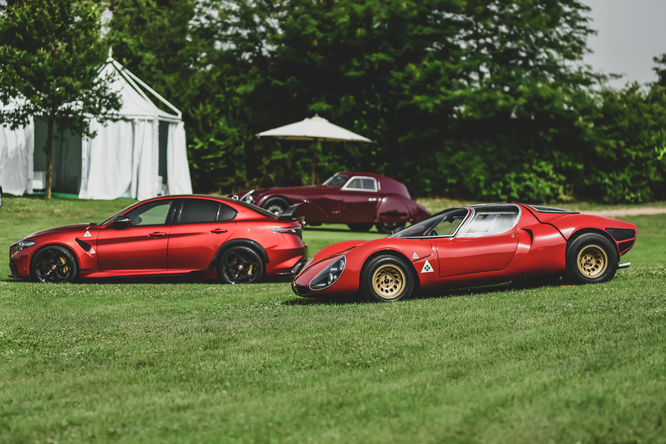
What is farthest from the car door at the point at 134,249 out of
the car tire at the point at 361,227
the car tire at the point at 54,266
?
the car tire at the point at 361,227

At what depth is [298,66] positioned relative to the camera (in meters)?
31.9

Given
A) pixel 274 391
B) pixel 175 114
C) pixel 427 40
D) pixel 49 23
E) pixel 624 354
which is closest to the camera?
pixel 274 391

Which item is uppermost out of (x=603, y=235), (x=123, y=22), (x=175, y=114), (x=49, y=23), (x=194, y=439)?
(x=123, y=22)

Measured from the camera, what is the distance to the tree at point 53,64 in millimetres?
23078

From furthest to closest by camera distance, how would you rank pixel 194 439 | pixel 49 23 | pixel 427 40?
1. pixel 427 40
2. pixel 49 23
3. pixel 194 439

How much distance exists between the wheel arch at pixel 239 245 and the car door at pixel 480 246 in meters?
2.90

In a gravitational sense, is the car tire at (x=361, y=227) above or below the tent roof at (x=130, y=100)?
below

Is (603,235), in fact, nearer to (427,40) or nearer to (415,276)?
(415,276)

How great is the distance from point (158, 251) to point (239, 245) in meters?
1.12

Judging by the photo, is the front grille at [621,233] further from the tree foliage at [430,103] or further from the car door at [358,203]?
the tree foliage at [430,103]

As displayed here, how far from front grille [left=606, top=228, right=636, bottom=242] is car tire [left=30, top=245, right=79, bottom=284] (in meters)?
7.01

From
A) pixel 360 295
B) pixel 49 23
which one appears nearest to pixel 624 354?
pixel 360 295

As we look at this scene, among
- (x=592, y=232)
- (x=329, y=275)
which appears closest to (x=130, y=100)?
(x=329, y=275)

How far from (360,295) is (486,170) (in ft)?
74.8
